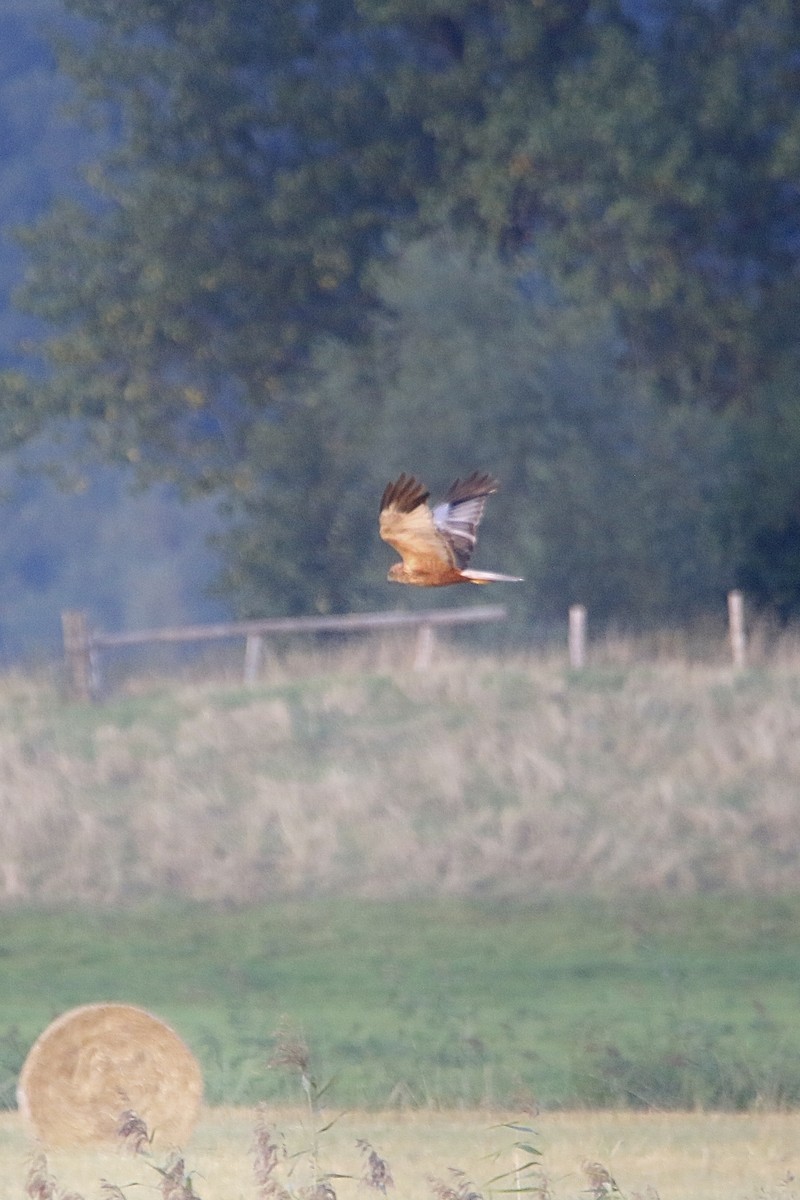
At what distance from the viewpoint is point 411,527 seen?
751 centimetres

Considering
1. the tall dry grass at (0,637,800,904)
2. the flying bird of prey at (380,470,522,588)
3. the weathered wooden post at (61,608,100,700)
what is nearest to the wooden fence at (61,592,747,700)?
the weathered wooden post at (61,608,100,700)

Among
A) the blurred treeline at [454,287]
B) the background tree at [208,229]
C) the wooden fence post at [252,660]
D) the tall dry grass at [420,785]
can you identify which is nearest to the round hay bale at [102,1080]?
the tall dry grass at [420,785]

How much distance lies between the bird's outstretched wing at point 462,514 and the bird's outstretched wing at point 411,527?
0.04 metres

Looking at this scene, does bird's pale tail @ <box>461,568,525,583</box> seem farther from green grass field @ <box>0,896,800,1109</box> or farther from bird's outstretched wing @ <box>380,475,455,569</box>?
green grass field @ <box>0,896,800,1109</box>

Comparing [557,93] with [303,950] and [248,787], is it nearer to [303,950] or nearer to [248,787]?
[248,787]

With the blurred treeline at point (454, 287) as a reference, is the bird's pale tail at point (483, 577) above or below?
below

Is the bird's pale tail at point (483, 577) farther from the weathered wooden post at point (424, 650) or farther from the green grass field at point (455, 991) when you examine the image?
the weathered wooden post at point (424, 650)

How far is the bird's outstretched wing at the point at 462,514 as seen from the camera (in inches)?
296

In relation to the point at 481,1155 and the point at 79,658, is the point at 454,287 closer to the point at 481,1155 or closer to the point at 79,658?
the point at 79,658

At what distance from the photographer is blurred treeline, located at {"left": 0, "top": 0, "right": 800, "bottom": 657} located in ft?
126

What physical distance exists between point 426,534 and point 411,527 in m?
0.06

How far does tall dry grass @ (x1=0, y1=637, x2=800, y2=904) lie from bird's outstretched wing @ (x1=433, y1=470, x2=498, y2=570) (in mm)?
18156

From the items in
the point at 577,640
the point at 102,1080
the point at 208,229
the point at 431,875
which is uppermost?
the point at 208,229

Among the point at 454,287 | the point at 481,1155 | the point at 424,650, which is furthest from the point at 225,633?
the point at 481,1155
